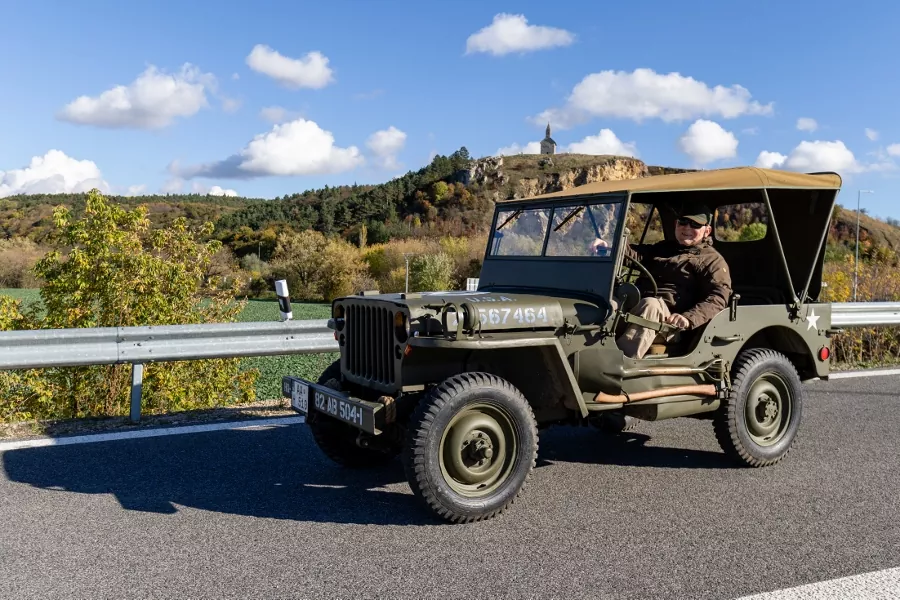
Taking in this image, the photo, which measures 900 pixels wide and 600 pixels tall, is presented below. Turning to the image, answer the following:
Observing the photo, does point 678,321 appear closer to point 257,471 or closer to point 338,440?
point 338,440

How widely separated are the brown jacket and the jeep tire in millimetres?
2273

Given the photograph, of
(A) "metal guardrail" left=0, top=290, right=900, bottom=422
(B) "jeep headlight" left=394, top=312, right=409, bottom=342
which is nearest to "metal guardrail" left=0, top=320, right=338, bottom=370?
(A) "metal guardrail" left=0, top=290, right=900, bottom=422

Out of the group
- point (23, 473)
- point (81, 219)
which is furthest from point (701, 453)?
point (81, 219)

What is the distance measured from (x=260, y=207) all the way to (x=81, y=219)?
84456 mm

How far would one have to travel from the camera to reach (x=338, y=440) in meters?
5.24

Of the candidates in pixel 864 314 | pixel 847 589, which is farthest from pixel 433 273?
pixel 847 589

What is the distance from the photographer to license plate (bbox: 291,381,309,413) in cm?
498

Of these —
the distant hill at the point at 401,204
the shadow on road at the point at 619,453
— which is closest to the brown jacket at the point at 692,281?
the shadow on road at the point at 619,453

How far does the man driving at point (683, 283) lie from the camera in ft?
16.9

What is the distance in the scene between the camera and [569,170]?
3647 inches

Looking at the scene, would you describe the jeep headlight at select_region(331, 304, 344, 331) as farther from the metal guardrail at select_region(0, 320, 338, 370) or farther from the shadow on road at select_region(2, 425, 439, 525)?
the metal guardrail at select_region(0, 320, 338, 370)

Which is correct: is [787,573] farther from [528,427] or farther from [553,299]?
[553,299]

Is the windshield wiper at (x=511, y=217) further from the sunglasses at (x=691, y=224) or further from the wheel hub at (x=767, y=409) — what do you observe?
the wheel hub at (x=767, y=409)

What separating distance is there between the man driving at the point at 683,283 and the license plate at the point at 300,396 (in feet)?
6.95
